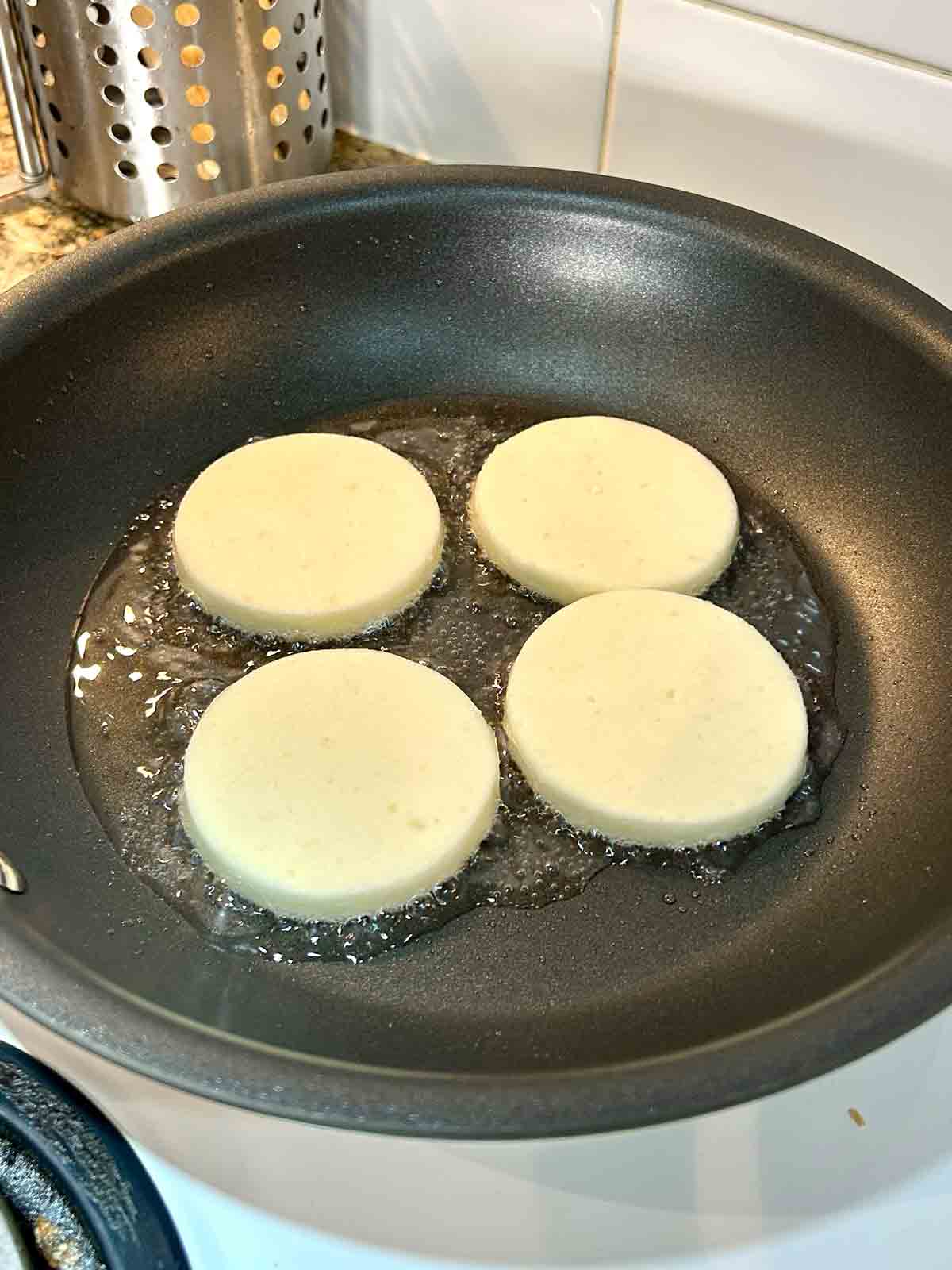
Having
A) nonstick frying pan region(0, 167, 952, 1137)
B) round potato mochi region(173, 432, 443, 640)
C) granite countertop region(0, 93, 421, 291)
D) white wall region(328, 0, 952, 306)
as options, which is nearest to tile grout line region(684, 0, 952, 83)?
white wall region(328, 0, 952, 306)

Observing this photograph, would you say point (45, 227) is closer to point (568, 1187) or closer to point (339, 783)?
point (339, 783)

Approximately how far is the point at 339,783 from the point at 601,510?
0.31 meters

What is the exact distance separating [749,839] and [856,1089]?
0.16 meters

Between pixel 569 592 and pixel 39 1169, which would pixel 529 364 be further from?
pixel 39 1169

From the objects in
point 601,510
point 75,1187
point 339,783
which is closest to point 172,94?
point 601,510

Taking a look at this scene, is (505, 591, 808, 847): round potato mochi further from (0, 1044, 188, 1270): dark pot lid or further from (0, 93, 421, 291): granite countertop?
(0, 93, 421, 291): granite countertop

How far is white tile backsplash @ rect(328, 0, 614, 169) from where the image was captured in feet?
3.41

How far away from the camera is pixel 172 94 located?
0.98 meters

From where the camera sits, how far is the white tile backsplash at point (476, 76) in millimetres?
1040

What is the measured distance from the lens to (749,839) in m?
0.77

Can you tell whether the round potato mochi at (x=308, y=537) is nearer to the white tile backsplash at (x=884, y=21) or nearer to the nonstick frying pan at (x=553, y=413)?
the nonstick frying pan at (x=553, y=413)

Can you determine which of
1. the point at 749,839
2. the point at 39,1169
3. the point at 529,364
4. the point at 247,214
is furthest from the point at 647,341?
the point at 39,1169

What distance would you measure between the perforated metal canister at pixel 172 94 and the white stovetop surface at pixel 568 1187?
707 millimetres

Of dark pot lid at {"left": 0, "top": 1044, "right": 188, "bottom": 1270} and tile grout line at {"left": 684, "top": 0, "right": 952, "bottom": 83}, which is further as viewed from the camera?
tile grout line at {"left": 684, "top": 0, "right": 952, "bottom": 83}
